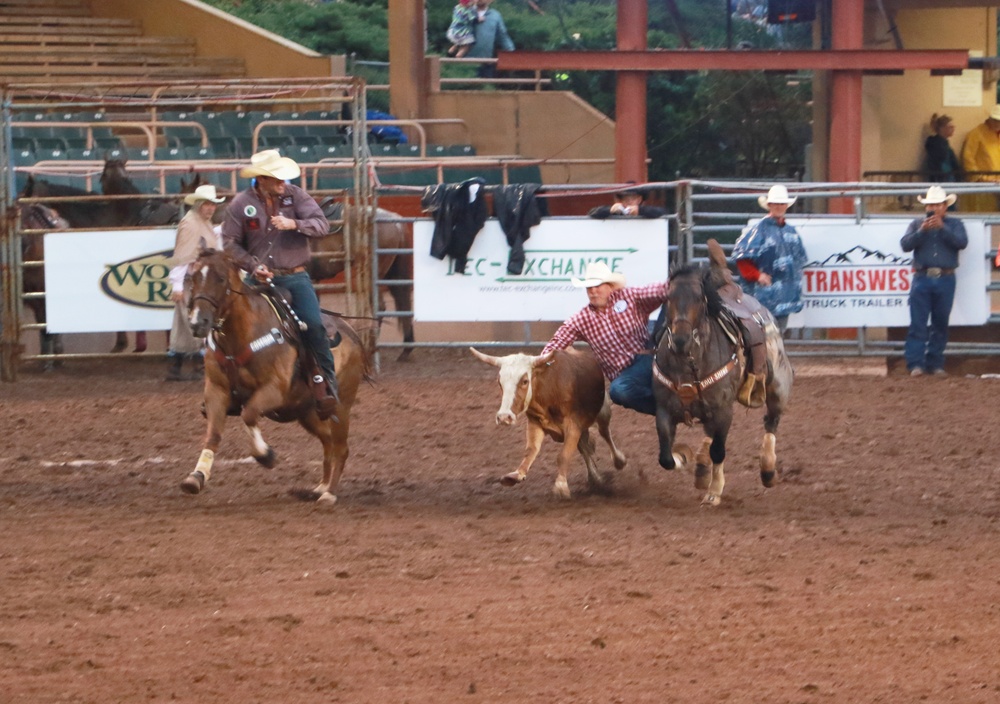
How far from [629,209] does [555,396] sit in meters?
5.91

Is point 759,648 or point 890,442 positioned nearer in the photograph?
point 759,648

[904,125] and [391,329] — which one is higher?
[904,125]

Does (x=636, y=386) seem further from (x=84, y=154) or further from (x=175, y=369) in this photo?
(x=84, y=154)

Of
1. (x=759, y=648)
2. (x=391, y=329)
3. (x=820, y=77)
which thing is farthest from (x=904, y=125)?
(x=759, y=648)

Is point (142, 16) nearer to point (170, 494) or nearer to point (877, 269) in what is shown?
point (877, 269)

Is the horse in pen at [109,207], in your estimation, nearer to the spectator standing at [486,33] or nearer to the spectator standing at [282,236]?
the spectator standing at [282,236]

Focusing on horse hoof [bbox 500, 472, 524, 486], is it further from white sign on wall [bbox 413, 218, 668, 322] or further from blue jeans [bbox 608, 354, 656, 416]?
white sign on wall [bbox 413, 218, 668, 322]

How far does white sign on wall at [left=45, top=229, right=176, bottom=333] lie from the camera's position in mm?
13945

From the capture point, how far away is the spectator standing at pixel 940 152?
18.8 metres

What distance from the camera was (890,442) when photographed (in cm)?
1041

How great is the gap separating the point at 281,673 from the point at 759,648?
1797 millimetres

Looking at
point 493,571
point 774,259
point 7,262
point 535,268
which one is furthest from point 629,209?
point 493,571

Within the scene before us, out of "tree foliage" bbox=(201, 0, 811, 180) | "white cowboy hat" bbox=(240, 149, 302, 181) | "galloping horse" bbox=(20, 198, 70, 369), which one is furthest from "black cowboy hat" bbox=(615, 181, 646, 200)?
"tree foliage" bbox=(201, 0, 811, 180)

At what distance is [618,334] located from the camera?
8.59 metres
